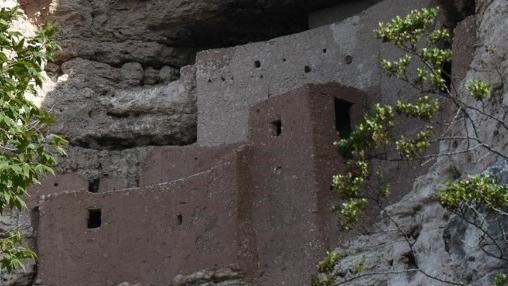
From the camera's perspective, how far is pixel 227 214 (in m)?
18.7

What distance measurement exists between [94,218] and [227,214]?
3.66m

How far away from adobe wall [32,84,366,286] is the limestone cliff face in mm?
568

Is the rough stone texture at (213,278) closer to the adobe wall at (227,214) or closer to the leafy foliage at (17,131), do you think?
the adobe wall at (227,214)

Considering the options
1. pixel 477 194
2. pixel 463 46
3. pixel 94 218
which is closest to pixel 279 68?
pixel 94 218

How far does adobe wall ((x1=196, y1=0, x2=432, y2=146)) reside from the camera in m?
21.3

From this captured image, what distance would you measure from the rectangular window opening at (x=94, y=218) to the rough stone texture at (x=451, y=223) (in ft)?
19.8

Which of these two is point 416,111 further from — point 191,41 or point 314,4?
point 191,41

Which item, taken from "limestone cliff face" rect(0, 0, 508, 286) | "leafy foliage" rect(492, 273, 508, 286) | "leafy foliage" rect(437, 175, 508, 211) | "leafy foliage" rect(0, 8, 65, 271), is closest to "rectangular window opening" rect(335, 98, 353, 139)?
"limestone cliff face" rect(0, 0, 508, 286)

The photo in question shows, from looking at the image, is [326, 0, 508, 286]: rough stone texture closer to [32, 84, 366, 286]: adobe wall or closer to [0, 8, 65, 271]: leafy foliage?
[32, 84, 366, 286]: adobe wall

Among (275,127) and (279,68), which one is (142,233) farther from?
(279,68)

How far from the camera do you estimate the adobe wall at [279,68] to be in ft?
70.0

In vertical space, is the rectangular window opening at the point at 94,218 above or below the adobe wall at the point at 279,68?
below

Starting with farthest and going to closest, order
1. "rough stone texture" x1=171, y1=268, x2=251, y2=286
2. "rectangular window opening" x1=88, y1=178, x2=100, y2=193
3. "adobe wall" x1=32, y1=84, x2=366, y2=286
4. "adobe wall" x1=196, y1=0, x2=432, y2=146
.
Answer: "rectangular window opening" x1=88, y1=178, x2=100, y2=193, "adobe wall" x1=196, y1=0, x2=432, y2=146, "rough stone texture" x1=171, y1=268, x2=251, y2=286, "adobe wall" x1=32, y1=84, x2=366, y2=286

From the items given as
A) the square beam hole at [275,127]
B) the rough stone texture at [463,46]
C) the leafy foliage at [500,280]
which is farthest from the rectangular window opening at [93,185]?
the leafy foliage at [500,280]
